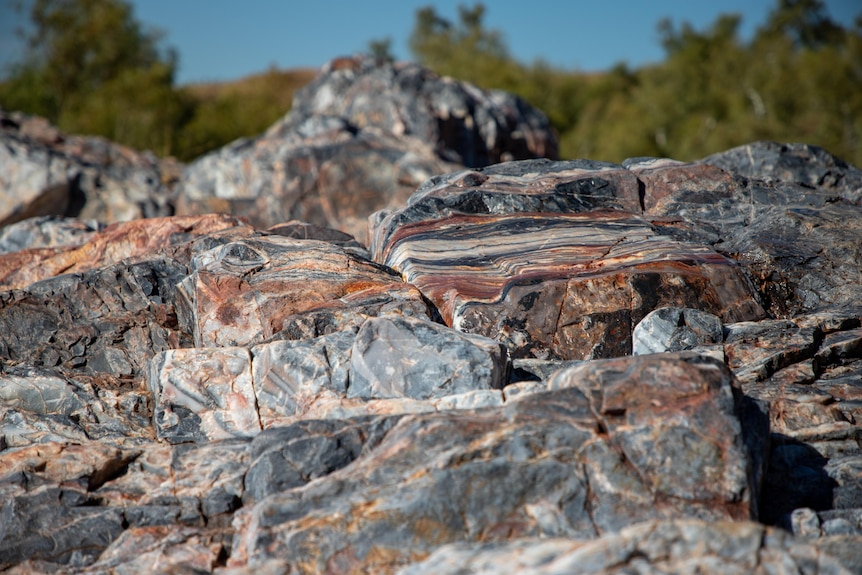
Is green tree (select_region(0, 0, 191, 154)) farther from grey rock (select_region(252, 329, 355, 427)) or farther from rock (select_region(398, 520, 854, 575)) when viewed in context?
rock (select_region(398, 520, 854, 575))

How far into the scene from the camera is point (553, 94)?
56.0 meters

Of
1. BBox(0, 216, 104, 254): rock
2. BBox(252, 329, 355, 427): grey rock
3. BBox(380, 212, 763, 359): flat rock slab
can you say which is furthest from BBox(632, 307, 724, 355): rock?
BBox(0, 216, 104, 254): rock

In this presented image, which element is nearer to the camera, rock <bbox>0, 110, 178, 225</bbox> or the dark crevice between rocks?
the dark crevice between rocks

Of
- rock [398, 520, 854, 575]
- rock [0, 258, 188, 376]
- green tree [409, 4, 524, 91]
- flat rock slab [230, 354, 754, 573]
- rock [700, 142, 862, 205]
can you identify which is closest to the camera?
rock [398, 520, 854, 575]

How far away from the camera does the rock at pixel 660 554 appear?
3.68 metres

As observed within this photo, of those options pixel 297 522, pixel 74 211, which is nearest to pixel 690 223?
pixel 297 522

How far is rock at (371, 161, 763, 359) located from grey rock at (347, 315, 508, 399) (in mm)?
1030

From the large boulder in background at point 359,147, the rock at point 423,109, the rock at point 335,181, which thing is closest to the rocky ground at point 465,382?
the rock at point 335,181

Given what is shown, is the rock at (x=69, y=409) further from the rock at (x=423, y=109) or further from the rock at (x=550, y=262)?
the rock at (x=423, y=109)

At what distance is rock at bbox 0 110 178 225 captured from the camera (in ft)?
50.9

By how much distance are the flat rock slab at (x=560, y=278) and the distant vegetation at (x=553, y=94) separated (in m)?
26.4

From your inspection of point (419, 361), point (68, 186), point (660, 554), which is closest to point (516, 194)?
point (419, 361)

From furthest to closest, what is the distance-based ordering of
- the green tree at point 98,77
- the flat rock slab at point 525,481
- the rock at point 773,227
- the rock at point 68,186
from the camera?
the green tree at point 98,77, the rock at point 68,186, the rock at point 773,227, the flat rock slab at point 525,481

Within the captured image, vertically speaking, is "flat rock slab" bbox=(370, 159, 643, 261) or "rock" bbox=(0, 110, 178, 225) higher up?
"rock" bbox=(0, 110, 178, 225)
